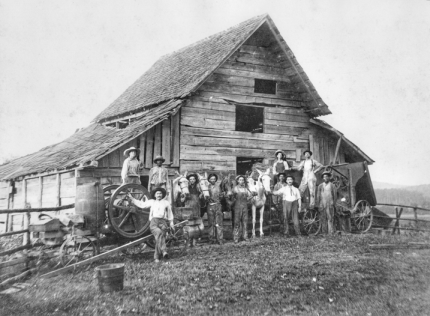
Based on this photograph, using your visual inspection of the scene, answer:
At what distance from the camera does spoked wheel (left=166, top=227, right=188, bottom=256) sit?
428 inches

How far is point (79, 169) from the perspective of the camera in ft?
39.9

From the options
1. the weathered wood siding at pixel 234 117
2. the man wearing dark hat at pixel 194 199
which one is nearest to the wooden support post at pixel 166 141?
the weathered wood siding at pixel 234 117

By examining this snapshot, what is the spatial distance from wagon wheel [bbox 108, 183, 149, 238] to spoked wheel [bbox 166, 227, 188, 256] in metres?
0.73

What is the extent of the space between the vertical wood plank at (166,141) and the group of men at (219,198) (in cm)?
117

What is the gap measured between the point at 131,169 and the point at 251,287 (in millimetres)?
5923

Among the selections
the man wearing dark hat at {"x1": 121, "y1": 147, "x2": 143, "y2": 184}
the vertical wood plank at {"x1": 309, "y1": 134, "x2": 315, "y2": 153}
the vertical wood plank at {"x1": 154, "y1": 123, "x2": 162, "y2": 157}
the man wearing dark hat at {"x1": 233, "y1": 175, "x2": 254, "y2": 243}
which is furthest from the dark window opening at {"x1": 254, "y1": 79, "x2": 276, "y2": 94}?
the man wearing dark hat at {"x1": 121, "y1": 147, "x2": 143, "y2": 184}

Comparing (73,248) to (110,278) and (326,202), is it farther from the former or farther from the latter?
(326,202)

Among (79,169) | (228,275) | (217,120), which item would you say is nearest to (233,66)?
(217,120)

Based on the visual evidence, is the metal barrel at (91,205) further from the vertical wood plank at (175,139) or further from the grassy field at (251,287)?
the vertical wood plank at (175,139)

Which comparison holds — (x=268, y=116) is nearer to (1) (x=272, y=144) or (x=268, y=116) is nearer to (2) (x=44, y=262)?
(1) (x=272, y=144)

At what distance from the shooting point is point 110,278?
722 centimetres

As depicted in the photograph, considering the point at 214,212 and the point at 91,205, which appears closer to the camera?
the point at 91,205

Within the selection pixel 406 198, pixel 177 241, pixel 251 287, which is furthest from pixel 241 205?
pixel 406 198

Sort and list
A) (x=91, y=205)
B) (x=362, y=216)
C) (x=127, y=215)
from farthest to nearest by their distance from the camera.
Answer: (x=362, y=216), (x=127, y=215), (x=91, y=205)
